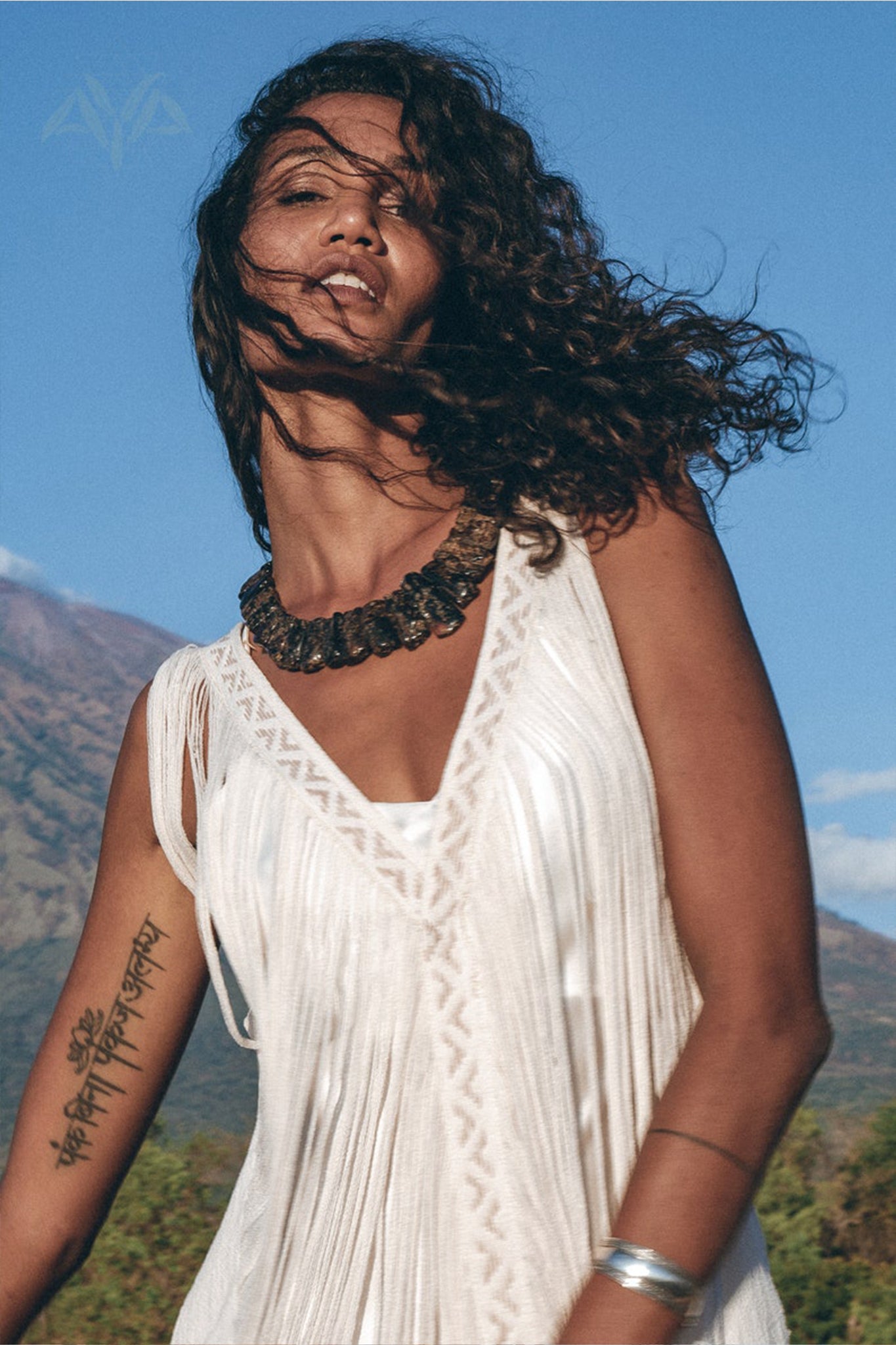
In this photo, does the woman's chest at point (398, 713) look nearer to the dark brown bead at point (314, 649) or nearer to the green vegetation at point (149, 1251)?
the dark brown bead at point (314, 649)

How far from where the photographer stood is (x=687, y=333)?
212 cm

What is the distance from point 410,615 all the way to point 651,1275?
861mm

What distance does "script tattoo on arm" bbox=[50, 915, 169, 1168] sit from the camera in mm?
2158

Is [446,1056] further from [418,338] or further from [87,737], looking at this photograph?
[87,737]

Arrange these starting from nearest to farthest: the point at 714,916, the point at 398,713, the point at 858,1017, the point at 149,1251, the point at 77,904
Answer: the point at 714,916, the point at 398,713, the point at 149,1251, the point at 858,1017, the point at 77,904

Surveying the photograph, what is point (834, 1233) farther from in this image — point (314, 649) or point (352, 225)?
point (352, 225)

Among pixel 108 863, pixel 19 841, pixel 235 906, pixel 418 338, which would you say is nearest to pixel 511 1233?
pixel 235 906

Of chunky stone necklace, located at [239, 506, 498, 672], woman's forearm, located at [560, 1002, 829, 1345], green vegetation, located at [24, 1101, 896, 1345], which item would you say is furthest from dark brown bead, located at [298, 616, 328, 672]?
green vegetation, located at [24, 1101, 896, 1345]


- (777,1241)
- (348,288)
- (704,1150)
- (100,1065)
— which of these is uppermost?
(348,288)

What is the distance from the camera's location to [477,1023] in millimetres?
1651

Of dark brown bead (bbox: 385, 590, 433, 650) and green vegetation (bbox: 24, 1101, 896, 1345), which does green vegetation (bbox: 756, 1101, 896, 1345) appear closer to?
green vegetation (bbox: 24, 1101, 896, 1345)

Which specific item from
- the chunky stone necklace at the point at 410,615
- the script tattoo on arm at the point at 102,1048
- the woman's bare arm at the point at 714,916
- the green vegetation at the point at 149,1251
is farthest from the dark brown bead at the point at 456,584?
the green vegetation at the point at 149,1251

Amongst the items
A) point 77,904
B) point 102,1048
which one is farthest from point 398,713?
point 77,904

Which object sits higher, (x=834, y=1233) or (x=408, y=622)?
(x=408, y=622)
